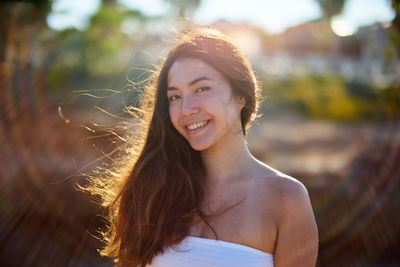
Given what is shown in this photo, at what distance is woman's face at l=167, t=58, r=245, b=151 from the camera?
1996 mm

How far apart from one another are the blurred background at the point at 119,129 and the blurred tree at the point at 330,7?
82 mm

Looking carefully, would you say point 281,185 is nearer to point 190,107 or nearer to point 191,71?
point 190,107

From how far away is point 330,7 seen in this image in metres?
25.6

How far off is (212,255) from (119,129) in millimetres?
1342

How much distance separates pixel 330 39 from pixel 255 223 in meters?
28.5

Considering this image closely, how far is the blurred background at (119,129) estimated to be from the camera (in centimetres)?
511

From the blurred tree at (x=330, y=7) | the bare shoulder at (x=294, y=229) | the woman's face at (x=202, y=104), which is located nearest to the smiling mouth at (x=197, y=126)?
the woman's face at (x=202, y=104)

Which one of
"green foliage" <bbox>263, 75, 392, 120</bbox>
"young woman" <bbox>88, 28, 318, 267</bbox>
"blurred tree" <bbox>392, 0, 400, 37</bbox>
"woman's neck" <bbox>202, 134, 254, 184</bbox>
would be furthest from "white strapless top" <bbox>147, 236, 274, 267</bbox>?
"green foliage" <bbox>263, 75, 392, 120</bbox>

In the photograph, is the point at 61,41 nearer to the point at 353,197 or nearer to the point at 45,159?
the point at 45,159

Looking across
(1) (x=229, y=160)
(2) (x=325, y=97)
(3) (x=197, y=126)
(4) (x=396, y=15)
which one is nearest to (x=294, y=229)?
(1) (x=229, y=160)

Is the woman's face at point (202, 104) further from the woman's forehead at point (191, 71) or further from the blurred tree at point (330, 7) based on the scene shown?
the blurred tree at point (330, 7)

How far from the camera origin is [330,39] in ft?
92.0

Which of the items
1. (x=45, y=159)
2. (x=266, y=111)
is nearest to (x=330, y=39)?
(x=266, y=111)

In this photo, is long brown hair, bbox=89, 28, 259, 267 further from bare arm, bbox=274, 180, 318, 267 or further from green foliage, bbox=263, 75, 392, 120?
green foliage, bbox=263, 75, 392, 120
